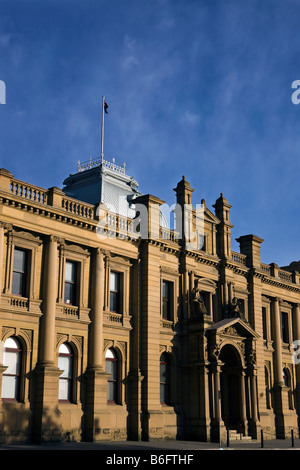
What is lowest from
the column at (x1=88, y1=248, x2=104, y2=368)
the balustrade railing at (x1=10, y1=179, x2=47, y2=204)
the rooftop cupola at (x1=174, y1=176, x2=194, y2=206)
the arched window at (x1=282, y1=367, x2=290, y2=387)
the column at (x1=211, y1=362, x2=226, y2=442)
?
the column at (x1=211, y1=362, x2=226, y2=442)

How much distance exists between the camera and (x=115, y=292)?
34.9 metres

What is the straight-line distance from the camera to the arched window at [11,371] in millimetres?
28391

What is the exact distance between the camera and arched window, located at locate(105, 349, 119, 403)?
33.3 metres

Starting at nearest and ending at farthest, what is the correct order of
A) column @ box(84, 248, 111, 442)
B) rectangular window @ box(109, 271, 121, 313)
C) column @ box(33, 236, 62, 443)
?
1. column @ box(33, 236, 62, 443)
2. column @ box(84, 248, 111, 442)
3. rectangular window @ box(109, 271, 121, 313)

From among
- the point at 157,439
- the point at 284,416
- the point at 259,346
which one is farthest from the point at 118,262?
the point at 284,416

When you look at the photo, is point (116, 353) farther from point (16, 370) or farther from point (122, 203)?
point (122, 203)

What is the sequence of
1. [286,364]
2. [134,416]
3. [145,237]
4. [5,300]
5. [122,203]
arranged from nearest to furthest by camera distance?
[5,300] < [134,416] < [145,237] < [122,203] < [286,364]

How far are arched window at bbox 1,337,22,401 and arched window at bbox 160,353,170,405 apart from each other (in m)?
9.98

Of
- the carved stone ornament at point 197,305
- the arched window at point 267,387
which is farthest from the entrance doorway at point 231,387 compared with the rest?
the arched window at point 267,387

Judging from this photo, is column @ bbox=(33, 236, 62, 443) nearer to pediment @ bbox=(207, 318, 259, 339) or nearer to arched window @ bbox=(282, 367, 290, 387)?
pediment @ bbox=(207, 318, 259, 339)

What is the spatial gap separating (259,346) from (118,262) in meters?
13.9

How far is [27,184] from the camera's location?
1201 inches

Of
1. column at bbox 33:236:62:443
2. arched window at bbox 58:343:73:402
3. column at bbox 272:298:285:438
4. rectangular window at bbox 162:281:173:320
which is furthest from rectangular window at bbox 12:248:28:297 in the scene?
column at bbox 272:298:285:438

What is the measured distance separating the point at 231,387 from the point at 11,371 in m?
17.3
